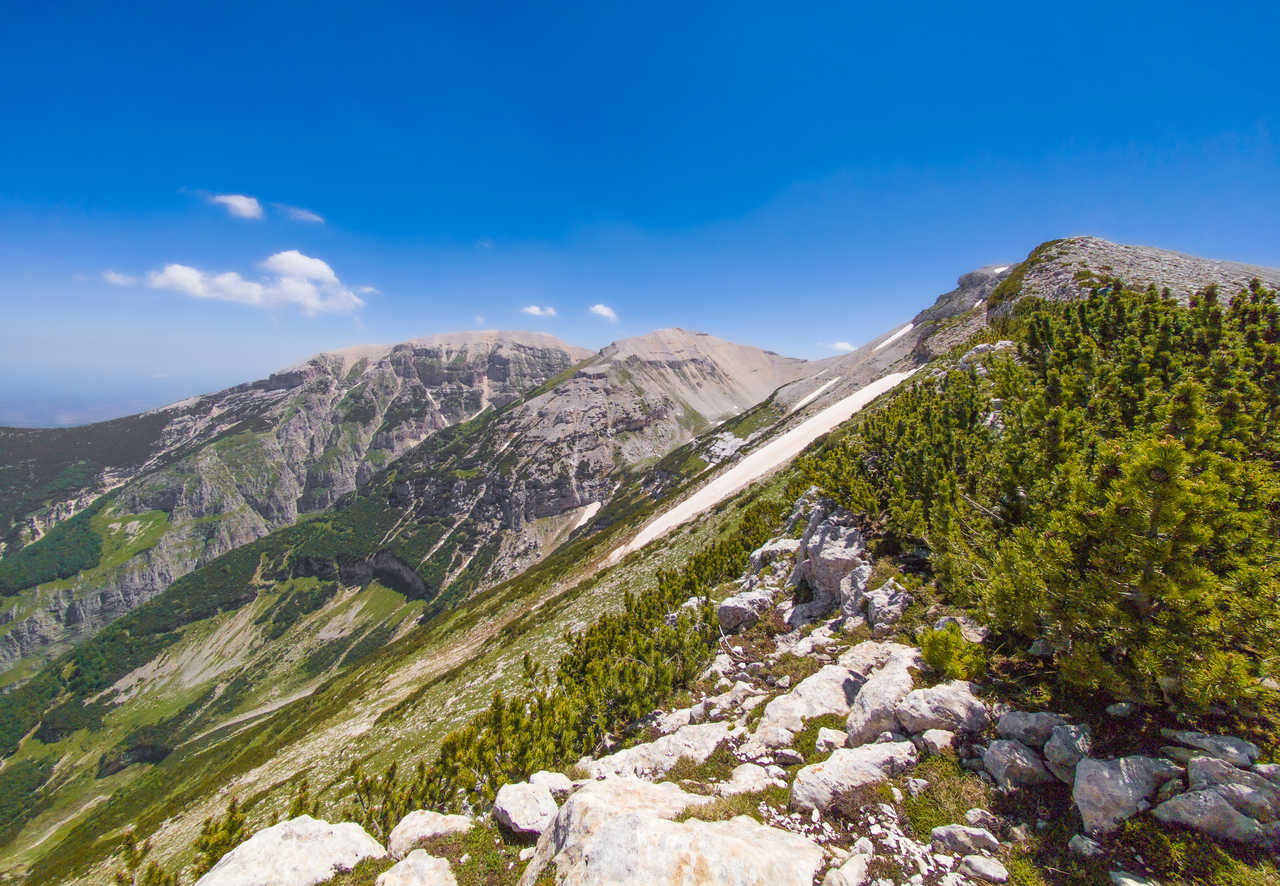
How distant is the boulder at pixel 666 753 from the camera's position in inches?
429

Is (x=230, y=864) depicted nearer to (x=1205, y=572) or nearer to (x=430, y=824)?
(x=430, y=824)

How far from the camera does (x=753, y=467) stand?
68.4 m

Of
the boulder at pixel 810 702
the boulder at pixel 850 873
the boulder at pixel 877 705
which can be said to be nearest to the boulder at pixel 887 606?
the boulder at pixel 810 702

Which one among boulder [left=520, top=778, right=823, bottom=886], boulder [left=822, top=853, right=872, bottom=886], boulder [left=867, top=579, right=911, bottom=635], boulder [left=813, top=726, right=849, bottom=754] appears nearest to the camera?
boulder [left=822, top=853, right=872, bottom=886]

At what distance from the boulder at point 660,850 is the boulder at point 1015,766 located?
317 cm

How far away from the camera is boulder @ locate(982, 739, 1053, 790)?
6.98 m

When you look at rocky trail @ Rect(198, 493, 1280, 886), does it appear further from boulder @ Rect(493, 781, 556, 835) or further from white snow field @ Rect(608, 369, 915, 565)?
white snow field @ Rect(608, 369, 915, 565)

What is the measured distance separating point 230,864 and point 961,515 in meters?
19.5

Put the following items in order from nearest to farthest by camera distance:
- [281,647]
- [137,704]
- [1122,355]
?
[1122,355] → [137,704] → [281,647]

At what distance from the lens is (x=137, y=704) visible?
182 m

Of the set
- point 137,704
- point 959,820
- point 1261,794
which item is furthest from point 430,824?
point 137,704

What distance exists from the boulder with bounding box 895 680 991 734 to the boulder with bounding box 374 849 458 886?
9.42 metres

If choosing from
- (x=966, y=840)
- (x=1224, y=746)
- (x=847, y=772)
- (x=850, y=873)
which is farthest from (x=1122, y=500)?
(x=850, y=873)

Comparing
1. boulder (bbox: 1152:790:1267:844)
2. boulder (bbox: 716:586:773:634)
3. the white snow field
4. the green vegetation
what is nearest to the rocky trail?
boulder (bbox: 1152:790:1267:844)
